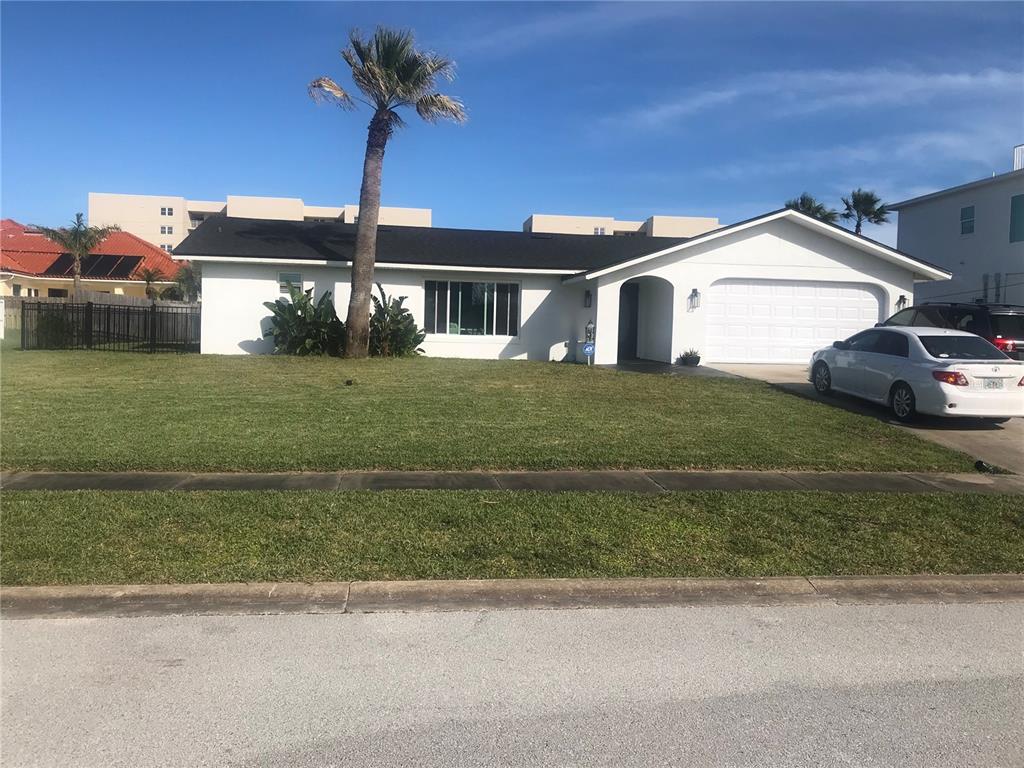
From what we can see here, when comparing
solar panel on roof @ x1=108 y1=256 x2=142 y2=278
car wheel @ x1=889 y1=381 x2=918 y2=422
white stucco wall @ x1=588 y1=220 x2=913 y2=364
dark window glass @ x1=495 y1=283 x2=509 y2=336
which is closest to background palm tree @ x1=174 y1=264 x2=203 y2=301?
solar panel on roof @ x1=108 y1=256 x2=142 y2=278

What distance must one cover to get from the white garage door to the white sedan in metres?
6.60

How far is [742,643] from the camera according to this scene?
184 inches

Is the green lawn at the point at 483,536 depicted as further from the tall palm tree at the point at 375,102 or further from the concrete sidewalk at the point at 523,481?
the tall palm tree at the point at 375,102

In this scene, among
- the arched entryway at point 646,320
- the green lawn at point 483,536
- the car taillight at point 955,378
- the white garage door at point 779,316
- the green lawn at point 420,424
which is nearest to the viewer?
the green lawn at point 483,536

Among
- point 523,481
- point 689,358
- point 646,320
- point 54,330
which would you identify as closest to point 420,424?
point 523,481

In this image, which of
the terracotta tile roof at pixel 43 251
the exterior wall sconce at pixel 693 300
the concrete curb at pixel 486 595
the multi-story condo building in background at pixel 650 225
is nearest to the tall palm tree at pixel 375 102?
the exterior wall sconce at pixel 693 300

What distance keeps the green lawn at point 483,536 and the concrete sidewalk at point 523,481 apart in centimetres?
43

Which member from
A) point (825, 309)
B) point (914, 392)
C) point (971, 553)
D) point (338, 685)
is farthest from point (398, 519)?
point (825, 309)

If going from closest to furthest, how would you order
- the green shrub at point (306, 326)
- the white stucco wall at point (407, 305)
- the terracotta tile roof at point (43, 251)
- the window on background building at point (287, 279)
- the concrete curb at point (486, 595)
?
1. the concrete curb at point (486, 595)
2. the green shrub at point (306, 326)
3. the white stucco wall at point (407, 305)
4. the window on background building at point (287, 279)
5. the terracotta tile roof at point (43, 251)

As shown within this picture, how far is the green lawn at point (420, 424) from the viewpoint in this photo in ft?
29.6

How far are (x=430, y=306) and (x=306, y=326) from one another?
3.75 m

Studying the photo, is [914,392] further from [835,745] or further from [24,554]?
[24,554]

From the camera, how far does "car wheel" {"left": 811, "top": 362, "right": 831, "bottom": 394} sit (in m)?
14.4

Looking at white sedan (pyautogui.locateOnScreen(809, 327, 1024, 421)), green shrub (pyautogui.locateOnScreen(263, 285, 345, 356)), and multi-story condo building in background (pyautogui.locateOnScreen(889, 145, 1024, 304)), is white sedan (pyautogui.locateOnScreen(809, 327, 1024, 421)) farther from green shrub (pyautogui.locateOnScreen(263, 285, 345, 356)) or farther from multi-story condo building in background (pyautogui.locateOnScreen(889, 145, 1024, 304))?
multi-story condo building in background (pyautogui.locateOnScreen(889, 145, 1024, 304))
